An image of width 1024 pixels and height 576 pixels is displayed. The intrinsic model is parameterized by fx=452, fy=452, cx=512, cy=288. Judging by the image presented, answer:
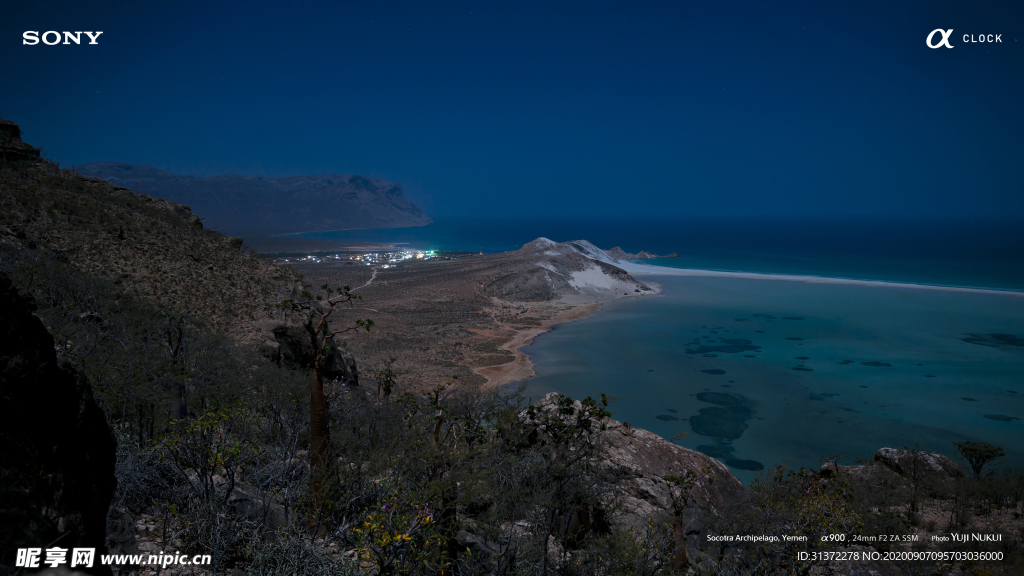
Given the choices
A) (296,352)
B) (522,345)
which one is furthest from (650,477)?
(522,345)

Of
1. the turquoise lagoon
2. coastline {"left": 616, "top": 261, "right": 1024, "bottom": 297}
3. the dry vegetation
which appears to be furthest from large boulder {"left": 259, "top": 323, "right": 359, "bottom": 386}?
coastline {"left": 616, "top": 261, "right": 1024, "bottom": 297}

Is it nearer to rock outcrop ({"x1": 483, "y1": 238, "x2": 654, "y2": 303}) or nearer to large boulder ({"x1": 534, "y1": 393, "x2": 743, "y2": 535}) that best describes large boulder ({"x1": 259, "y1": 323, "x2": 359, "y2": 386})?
large boulder ({"x1": 534, "y1": 393, "x2": 743, "y2": 535})

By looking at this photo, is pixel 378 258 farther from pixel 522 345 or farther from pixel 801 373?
pixel 801 373

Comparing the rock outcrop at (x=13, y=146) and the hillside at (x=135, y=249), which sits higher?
the rock outcrop at (x=13, y=146)

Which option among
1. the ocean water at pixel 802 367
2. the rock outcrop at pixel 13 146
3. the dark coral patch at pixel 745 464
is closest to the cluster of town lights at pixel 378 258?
the ocean water at pixel 802 367

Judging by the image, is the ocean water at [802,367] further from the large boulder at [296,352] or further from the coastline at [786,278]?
the large boulder at [296,352]

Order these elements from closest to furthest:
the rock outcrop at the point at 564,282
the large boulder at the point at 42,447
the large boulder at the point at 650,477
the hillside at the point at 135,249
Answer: the large boulder at the point at 42,447
the large boulder at the point at 650,477
the hillside at the point at 135,249
the rock outcrop at the point at 564,282
